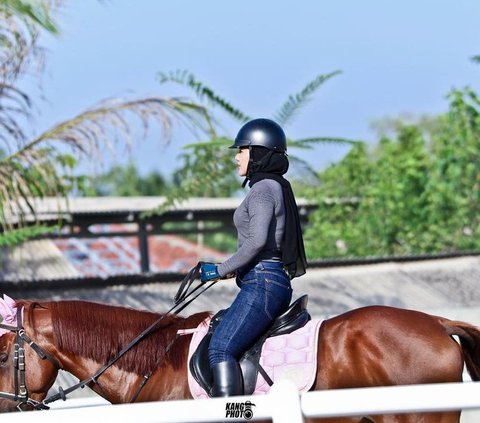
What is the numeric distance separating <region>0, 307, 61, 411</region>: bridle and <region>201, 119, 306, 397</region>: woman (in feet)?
3.02

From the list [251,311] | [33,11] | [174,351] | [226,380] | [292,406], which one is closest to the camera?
[292,406]

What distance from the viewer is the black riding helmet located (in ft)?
15.5

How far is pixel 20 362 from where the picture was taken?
4.64 metres

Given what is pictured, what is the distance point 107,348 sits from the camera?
15.7 feet

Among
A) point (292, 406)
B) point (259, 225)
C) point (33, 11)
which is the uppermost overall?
point (33, 11)

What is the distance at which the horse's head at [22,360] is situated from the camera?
15.1 feet

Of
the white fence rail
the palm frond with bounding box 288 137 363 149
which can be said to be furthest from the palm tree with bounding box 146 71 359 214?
the white fence rail

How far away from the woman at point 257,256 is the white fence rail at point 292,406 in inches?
44.3

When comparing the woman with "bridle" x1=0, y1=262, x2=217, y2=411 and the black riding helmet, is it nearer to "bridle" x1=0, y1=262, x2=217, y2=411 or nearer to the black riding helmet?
the black riding helmet

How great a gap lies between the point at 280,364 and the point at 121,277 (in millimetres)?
7448

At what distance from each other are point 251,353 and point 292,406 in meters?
1.37

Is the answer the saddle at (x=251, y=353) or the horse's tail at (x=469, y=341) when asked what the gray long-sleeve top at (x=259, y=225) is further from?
the horse's tail at (x=469, y=341)

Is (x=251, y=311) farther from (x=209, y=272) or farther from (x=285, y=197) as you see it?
(x=285, y=197)

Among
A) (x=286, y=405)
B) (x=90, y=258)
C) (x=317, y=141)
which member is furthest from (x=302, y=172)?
(x=90, y=258)
